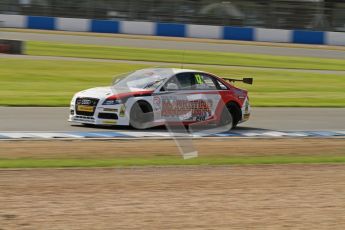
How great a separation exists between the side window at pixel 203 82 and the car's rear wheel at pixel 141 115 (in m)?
1.20

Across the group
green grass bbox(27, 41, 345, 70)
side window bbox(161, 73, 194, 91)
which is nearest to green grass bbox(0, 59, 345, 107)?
green grass bbox(27, 41, 345, 70)

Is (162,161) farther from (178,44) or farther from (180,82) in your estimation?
(178,44)

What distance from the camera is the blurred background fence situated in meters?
48.3

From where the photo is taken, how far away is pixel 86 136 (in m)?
13.8

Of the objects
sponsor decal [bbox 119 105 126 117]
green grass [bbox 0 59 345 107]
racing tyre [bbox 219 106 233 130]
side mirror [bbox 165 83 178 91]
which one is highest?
side mirror [bbox 165 83 178 91]

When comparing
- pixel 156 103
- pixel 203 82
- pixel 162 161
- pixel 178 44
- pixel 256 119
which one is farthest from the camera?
pixel 178 44

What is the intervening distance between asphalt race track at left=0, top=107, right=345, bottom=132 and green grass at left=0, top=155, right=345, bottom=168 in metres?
3.47

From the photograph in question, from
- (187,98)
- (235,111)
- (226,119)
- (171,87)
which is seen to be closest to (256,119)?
(235,111)

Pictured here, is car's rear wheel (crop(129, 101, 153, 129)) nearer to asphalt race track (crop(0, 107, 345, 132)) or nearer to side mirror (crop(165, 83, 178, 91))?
asphalt race track (crop(0, 107, 345, 132))

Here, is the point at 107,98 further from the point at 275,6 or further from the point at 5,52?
the point at 275,6

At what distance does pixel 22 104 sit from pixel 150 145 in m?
5.89

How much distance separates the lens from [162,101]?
593 inches

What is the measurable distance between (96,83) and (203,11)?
1036 inches

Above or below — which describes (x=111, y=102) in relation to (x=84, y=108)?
above
